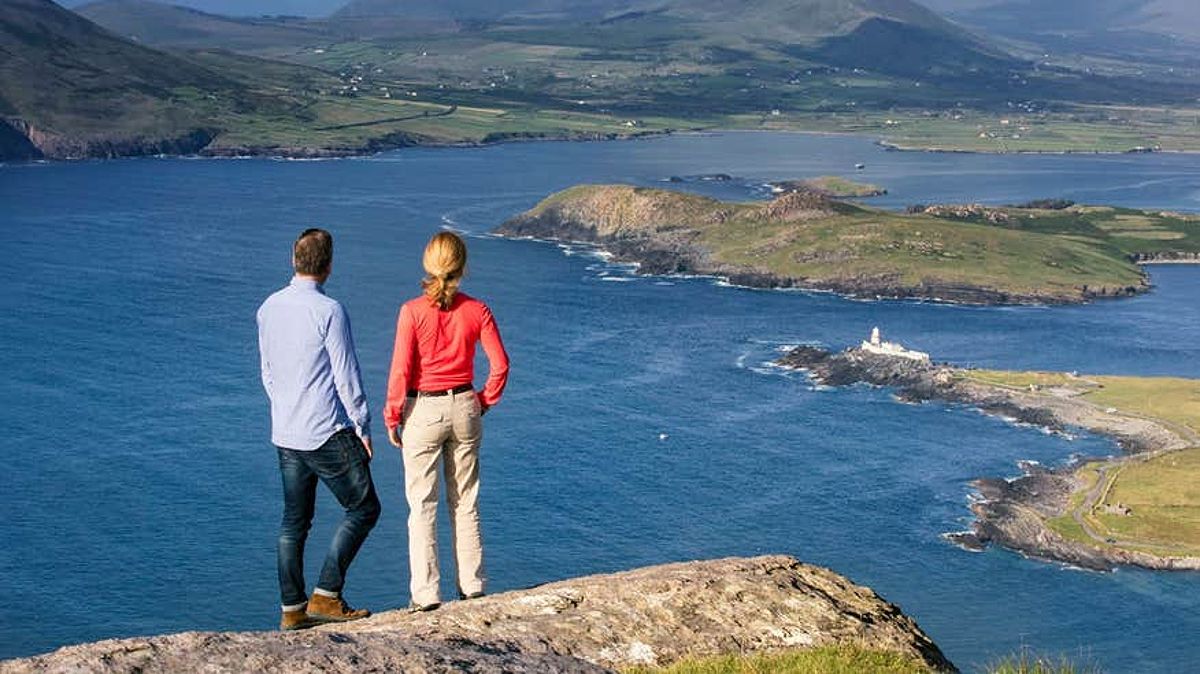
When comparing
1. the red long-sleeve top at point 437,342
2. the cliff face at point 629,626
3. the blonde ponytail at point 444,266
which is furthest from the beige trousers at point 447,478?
the cliff face at point 629,626

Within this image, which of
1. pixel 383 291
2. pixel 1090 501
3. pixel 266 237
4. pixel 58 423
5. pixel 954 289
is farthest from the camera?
pixel 266 237

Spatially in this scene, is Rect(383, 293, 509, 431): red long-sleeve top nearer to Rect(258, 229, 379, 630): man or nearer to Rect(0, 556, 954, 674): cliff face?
Rect(258, 229, 379, 630): man

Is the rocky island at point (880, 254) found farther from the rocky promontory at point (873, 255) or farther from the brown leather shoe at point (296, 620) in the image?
the brown leather shoe at point (296, 620)

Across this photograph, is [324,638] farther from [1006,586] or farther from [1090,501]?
[1090,501]

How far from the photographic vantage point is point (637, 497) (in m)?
92.2

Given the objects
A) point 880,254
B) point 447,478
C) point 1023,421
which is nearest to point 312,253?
point 447,478

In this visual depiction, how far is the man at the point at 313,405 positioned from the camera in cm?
1700

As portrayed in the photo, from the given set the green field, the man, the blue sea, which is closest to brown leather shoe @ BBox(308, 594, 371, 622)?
the man

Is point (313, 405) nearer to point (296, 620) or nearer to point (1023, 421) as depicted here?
point (296, 620)

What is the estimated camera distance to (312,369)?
674 inches

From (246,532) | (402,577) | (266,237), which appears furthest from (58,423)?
(266,237)

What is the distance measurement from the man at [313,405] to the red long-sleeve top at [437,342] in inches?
22.1

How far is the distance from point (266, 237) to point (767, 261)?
60431 millimetres

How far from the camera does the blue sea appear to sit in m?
76.0
